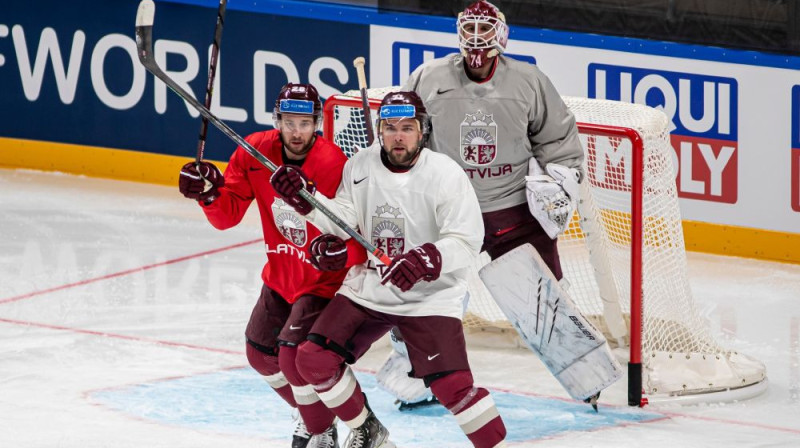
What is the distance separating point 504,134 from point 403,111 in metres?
0.90

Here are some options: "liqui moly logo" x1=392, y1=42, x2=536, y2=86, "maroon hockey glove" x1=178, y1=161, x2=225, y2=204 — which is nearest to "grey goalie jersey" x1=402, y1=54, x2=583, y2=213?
"maroon hockey glove" x1=178, y1=161, x2=225, y2=204

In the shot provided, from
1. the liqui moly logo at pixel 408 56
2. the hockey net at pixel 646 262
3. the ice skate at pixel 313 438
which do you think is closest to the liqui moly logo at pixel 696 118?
the liqui moly logo at pixel 408 56

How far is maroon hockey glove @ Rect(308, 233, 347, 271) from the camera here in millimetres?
4965

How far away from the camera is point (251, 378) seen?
20.8 ft

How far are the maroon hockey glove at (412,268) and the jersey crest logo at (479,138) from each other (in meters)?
1.10

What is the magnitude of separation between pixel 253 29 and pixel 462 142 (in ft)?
11.8

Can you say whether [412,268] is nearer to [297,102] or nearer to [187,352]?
[297,102]

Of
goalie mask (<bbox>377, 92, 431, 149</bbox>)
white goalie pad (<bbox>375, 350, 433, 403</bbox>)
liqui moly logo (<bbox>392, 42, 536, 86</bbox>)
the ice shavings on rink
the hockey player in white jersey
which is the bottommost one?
the ice shavings on rink

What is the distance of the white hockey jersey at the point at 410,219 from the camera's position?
5.01m

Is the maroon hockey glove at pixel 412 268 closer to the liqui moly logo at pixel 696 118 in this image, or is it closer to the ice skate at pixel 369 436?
the ice skate at pixel 369 436

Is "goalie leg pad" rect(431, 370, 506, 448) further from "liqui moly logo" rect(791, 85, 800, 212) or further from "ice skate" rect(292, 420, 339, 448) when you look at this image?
"liqui moly logo" rect(791, 85, 800, 212)

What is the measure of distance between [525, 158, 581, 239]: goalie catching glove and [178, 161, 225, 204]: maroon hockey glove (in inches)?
44.3

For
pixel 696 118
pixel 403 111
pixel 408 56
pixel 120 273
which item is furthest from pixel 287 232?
pixel 408 56

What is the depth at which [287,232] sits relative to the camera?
5246 millimetres
